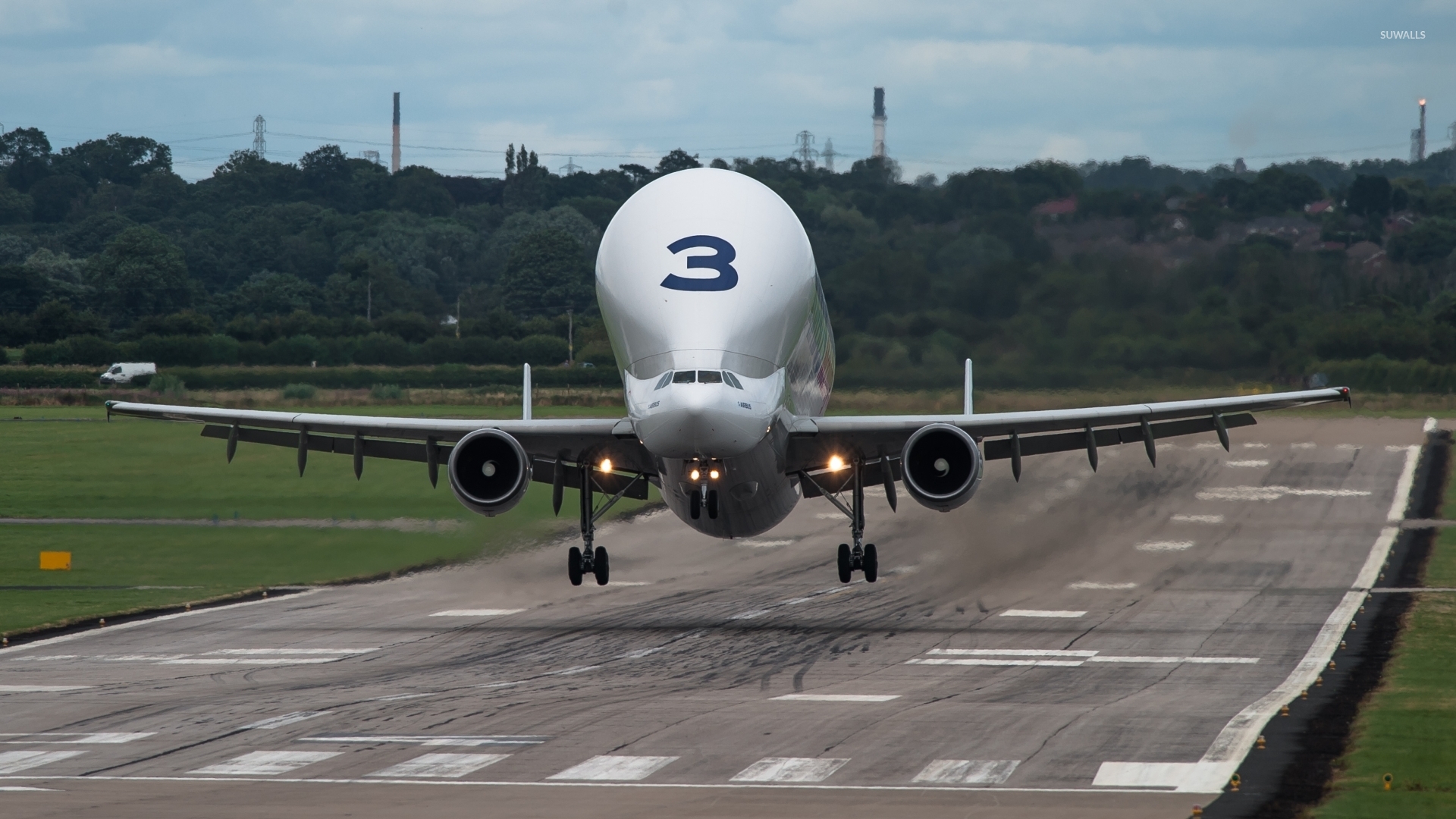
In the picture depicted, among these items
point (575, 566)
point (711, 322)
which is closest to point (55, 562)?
point (575, 566)

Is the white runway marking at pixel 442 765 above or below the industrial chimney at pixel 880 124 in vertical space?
below

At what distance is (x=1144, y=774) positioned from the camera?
19.7 metres

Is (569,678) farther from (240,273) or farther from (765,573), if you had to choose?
(240,273)

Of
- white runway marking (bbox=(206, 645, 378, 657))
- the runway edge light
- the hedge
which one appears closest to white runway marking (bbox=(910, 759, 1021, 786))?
white runway marking (bbox=(206, 645, 378, 657))

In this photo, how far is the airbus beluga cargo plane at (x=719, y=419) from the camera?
85.5ft

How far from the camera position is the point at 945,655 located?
1185 inches

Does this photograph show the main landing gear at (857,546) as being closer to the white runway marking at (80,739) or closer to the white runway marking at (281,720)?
the white runway marking at (281,720)

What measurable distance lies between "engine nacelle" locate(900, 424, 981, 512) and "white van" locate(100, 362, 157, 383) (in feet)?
183

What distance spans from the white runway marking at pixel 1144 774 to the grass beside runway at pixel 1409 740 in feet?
5.71

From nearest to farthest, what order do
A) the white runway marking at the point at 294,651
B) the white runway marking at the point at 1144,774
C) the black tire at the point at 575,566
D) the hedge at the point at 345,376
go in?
the white runway marking at the point at 1144,774, the white runway marking at the point at 294,651, the black tire at the point at 575,566, the hedge at the point at 345,376

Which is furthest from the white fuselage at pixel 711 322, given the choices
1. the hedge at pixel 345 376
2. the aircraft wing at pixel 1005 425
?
the hedge at pixel 345 376

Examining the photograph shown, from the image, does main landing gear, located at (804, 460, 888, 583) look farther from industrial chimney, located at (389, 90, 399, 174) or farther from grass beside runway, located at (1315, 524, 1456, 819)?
industrial chimney, located at (389, 90, 399, 174)

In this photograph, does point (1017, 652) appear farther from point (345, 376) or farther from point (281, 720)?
point (345, 376)

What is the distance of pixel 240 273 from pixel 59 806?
10296 cm
